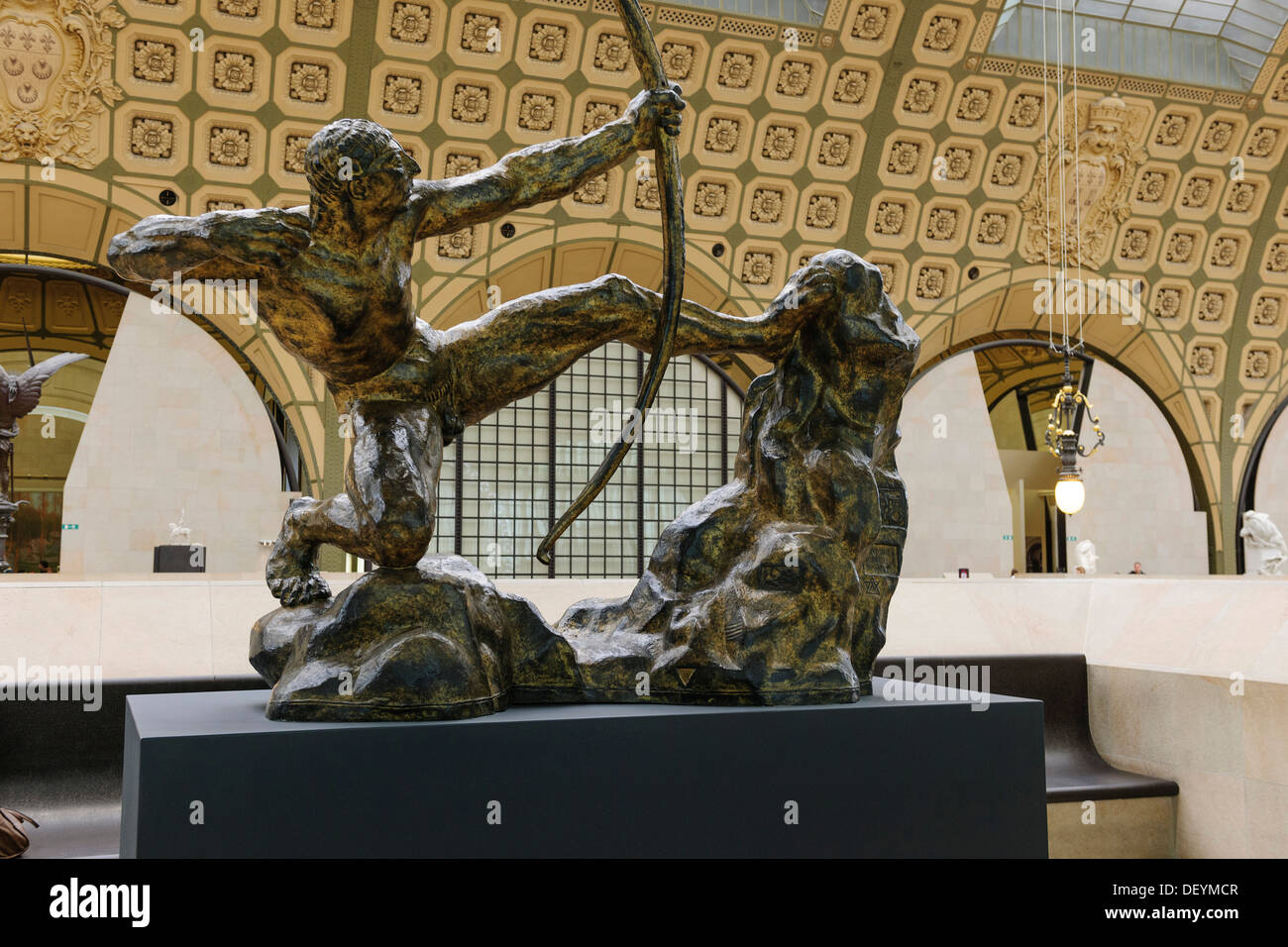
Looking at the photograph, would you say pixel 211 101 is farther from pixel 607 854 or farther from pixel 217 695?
pixel 607 854

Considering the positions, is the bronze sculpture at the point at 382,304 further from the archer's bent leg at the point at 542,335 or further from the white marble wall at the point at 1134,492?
the white marble wall at the point at 1134,492

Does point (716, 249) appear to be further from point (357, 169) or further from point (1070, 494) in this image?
point (357, 169)

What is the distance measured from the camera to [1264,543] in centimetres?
1858

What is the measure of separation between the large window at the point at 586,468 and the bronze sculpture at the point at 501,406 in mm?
11889

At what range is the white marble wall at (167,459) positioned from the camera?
14.6m

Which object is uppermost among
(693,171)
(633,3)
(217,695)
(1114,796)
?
(693,171)

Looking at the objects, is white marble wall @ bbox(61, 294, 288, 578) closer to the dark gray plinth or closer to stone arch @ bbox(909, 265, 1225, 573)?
stone arch @ bbox(909, 265, 1225, 573)

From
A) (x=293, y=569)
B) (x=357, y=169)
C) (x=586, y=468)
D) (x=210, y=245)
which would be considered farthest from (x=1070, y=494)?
(x=210, y=245)

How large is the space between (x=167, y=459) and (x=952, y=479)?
11.6 m

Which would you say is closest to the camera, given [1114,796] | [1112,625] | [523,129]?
[1114,796]
